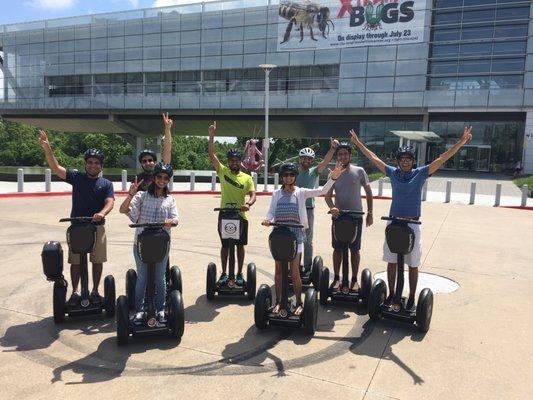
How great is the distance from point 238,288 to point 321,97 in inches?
1391

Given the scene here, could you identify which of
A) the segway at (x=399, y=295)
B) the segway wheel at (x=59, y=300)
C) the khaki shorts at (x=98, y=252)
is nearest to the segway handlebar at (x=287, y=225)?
the segway at (x=399, y=295)

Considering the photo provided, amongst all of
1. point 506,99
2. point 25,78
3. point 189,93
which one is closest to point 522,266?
point 506,99

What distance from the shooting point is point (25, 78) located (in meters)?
51.9

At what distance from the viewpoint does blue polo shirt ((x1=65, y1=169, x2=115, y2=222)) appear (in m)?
4.87

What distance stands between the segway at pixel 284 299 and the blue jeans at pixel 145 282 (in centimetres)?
98

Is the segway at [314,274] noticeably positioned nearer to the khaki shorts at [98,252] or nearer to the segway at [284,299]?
the segway at [284,299]

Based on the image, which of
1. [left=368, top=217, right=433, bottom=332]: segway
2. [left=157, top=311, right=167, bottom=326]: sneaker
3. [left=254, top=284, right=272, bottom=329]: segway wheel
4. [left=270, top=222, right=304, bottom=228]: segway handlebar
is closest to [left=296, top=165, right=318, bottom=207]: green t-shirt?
[left=368, top=217, right=433, bottom=332]: segway

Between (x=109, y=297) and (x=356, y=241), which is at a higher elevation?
(x=356, y=241)

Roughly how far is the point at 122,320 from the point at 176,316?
1.63 feet

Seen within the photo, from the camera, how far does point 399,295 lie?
4.99 m

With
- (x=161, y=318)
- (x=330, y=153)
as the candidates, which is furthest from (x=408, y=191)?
(x=161, y=318)

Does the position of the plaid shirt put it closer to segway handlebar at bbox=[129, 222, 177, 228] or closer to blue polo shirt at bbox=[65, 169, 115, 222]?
segway handlebar at bbox=[129, 222, 177, 228]

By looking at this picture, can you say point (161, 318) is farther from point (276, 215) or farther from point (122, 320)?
point (276, 215)

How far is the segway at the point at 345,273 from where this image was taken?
206 inches
